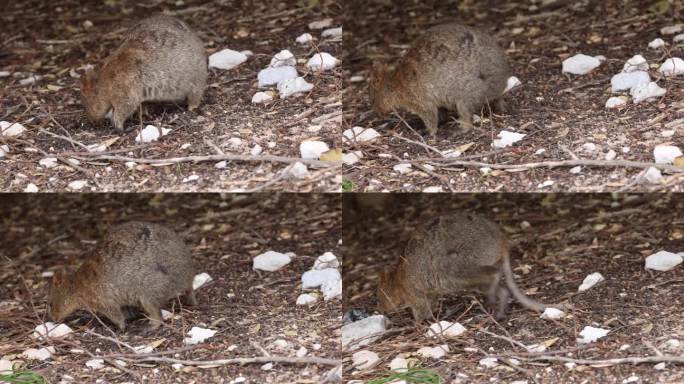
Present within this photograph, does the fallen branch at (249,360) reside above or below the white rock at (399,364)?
above

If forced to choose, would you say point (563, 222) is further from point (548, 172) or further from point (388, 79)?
point (388, 79)

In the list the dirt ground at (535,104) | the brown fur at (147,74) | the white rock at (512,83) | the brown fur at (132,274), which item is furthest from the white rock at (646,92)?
the brown fur at (132,274)

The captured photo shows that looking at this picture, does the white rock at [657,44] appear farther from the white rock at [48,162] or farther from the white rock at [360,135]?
the white rock at [48,162]

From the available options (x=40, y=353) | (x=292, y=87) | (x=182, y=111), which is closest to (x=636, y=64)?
(x=292, y=87)

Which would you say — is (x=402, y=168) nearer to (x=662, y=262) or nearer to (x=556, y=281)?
(x=556, y=281)

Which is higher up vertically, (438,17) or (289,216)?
(438,17)

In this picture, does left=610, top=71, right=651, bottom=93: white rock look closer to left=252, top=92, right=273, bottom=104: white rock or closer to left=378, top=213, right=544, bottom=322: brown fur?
left=378, top=213, right=544, bottom=322: brown fur

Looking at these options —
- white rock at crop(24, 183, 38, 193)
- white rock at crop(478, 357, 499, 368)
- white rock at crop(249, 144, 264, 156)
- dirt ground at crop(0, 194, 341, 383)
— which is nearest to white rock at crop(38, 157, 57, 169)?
white rock at crop(24, 183, 38, 193)

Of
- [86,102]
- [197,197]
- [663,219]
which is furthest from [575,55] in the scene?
[86,102]
